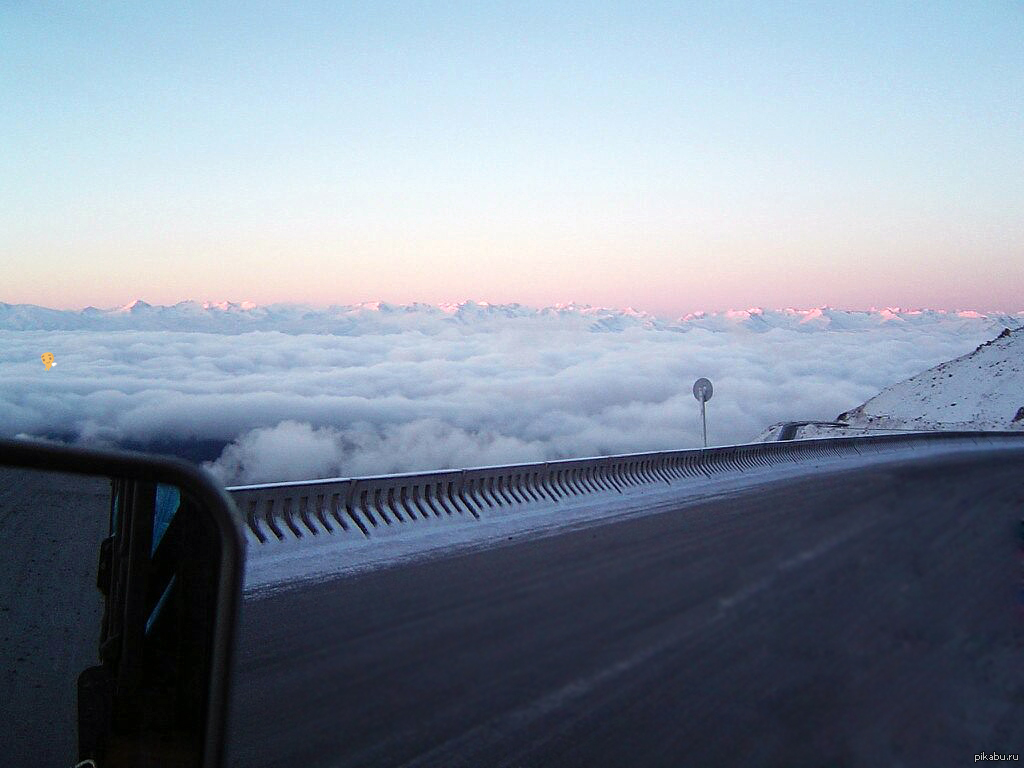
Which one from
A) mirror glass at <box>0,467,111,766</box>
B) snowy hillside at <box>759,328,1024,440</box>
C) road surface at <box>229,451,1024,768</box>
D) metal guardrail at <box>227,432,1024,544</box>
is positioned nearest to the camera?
mirror glass at <box>0,467,111,766</box>

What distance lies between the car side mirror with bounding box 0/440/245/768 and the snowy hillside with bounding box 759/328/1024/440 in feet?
194

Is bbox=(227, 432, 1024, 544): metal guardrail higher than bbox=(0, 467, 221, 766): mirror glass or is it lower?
lower

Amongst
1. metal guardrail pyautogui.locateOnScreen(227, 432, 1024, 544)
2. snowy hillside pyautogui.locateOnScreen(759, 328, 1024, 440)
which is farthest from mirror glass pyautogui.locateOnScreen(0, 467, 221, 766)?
snowy hillside pyautogui.locateOnScreen(759, 328, 1024, 440)

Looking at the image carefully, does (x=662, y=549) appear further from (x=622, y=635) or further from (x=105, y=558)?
(x=105, y=558)

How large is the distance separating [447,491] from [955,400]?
67.3 metres

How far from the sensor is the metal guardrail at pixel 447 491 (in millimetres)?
15133

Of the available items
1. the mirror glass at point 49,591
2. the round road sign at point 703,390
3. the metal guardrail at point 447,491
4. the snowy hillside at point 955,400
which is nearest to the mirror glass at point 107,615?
the mirror glass at point 49,591

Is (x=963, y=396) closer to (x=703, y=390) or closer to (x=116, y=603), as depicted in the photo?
(x=703, y=390)

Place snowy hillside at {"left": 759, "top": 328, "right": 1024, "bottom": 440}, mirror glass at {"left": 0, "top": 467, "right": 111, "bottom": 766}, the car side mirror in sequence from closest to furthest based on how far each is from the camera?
the car side mirror, mirror glass at {"left": 0, "top": 467, "right": 111, "bottom": 766}, snowy hillside at {"left": 759, "top": 328, "right": 1024, "bottom": 440}

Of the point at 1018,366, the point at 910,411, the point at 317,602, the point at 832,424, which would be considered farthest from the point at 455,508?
the point at 1018,366

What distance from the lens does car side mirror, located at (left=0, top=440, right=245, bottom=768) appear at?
273cm

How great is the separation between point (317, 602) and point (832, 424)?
193 ft

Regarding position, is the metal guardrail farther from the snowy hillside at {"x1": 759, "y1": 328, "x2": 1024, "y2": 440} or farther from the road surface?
the snowy hillside at {"x1": 759, "y1": 328, "x2": 1024, "y2": 440}

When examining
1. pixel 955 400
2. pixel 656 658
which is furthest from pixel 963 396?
pixel 656 658
